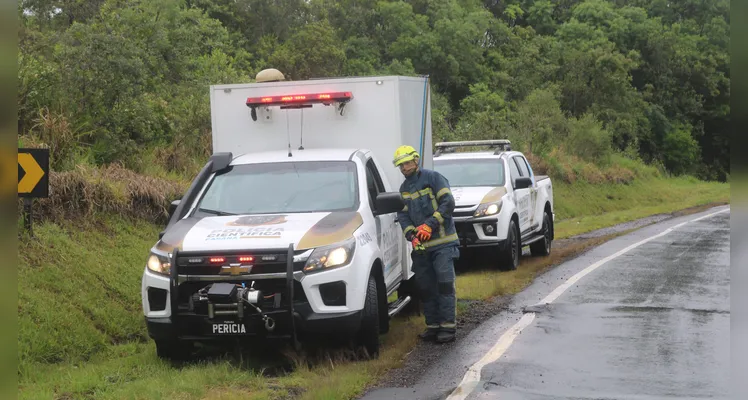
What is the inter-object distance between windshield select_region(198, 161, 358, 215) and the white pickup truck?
5.16m

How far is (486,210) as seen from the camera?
13555 millimetres

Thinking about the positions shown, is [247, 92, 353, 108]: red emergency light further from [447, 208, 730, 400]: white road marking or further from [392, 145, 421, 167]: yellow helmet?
[447, 208, 730, 400]: white road marking

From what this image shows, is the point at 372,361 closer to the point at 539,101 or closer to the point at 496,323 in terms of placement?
the point at 496,323

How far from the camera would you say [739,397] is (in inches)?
106

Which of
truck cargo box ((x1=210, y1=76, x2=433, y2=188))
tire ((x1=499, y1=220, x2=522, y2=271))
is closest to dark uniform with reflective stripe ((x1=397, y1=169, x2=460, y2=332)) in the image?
truck cargo box ((x1=210, y1=76, x2=433, y2=188))

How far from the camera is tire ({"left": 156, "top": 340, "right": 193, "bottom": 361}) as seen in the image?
772 centimetres

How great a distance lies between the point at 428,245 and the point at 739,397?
6067 millimetres

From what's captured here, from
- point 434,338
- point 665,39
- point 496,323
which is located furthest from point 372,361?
point 665,39

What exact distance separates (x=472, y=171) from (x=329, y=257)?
8143 millimetres

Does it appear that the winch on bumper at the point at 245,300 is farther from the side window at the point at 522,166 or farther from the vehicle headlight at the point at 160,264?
the side window at the point at 522,166

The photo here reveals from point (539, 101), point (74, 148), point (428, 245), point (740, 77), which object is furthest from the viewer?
point (539, 101)

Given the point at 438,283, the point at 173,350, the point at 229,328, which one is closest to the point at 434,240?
the point at 438,283

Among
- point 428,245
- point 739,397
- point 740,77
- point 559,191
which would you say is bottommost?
point 559,191

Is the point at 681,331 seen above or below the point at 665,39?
below
